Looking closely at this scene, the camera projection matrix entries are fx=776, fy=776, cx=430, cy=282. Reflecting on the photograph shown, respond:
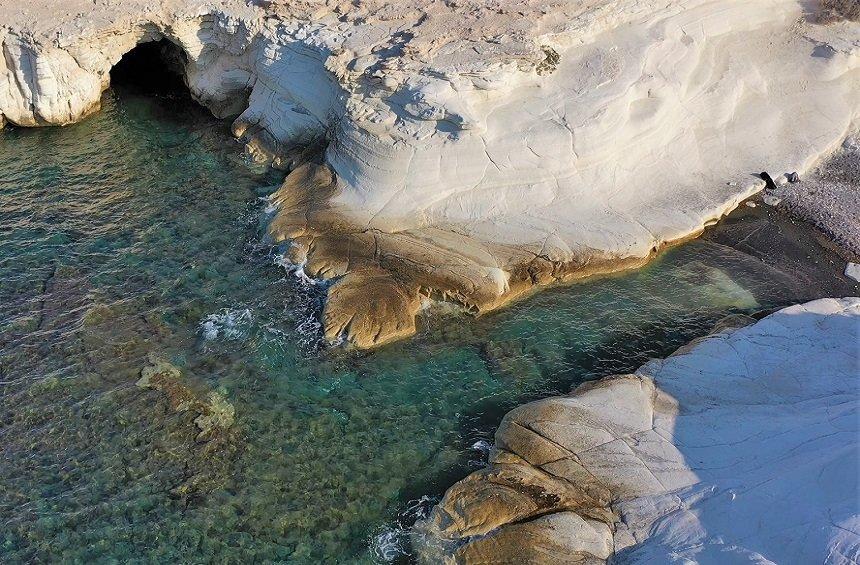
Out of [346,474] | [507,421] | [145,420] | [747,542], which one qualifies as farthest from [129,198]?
[747,542]

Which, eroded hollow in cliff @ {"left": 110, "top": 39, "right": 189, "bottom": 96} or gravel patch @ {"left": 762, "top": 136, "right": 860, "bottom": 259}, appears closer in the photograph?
gravel patch @ {"left": 762, "top": 136, "right": 860, "bottom": 259}

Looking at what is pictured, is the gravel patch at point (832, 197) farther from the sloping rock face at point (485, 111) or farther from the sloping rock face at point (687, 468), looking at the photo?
the sloping rock face at point (687, 468)

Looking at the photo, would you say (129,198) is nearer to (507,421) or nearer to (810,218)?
Answer: (507,421)

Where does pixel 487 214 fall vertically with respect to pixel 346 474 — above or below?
above

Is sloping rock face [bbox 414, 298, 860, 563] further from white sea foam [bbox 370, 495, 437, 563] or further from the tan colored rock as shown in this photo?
white sea foam [bbox 370, 495, 437, 563]

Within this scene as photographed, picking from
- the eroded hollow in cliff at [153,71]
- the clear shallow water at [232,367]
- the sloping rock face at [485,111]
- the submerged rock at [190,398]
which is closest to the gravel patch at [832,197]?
the sloping rock face at [485,111]

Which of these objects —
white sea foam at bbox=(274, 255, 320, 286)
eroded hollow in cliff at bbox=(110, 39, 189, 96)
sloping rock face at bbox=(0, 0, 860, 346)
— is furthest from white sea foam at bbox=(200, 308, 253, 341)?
eroded hollow in cliff at bbox=(110, 39, 189, 96)

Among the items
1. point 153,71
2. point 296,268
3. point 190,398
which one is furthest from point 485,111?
point 153,71
